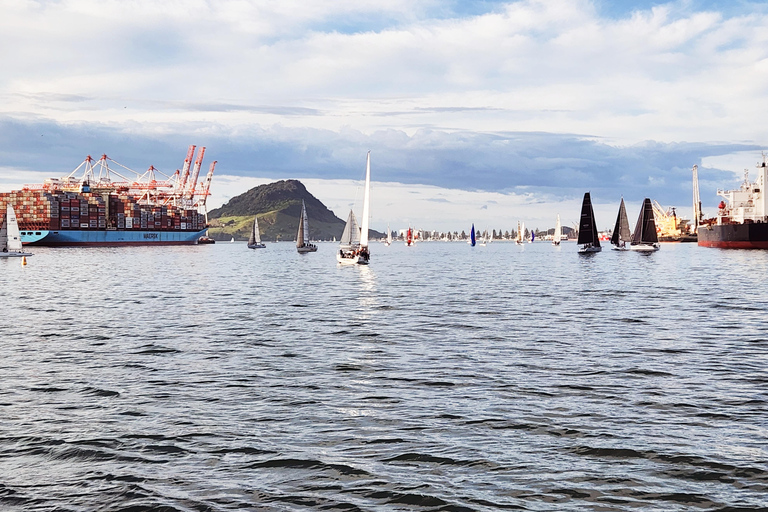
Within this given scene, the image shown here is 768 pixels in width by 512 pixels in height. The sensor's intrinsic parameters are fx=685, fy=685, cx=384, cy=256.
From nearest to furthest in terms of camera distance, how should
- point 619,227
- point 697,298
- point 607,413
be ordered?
point 607,413, point 697,298, point 619,227

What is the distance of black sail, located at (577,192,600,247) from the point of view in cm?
13925

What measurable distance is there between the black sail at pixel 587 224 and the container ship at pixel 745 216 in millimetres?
30964

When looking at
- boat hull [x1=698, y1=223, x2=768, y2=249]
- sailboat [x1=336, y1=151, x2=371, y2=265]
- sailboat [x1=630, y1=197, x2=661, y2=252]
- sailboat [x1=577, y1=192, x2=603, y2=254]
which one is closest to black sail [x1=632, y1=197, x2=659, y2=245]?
sailboat [x1=630, y1=197, x2=661, y2=252]

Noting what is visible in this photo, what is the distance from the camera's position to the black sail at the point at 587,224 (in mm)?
139250

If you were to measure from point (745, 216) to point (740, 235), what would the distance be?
5.88 metres

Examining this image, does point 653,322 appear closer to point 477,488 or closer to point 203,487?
point 477,488

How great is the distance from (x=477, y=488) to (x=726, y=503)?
12.5ft

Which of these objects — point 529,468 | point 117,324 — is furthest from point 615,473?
point 117,324

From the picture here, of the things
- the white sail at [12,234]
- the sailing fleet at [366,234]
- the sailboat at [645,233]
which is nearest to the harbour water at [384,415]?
the sailing fleet at [366,234]

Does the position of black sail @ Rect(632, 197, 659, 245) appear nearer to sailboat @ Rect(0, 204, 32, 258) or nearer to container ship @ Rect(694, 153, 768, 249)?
container ship @ Rect(694, 153, 768, 249)

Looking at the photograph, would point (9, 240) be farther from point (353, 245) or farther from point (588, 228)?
point (588, 228)

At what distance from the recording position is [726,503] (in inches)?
418

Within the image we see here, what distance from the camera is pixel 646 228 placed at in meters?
156

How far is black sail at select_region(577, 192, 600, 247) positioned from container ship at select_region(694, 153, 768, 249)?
31.0 meters
